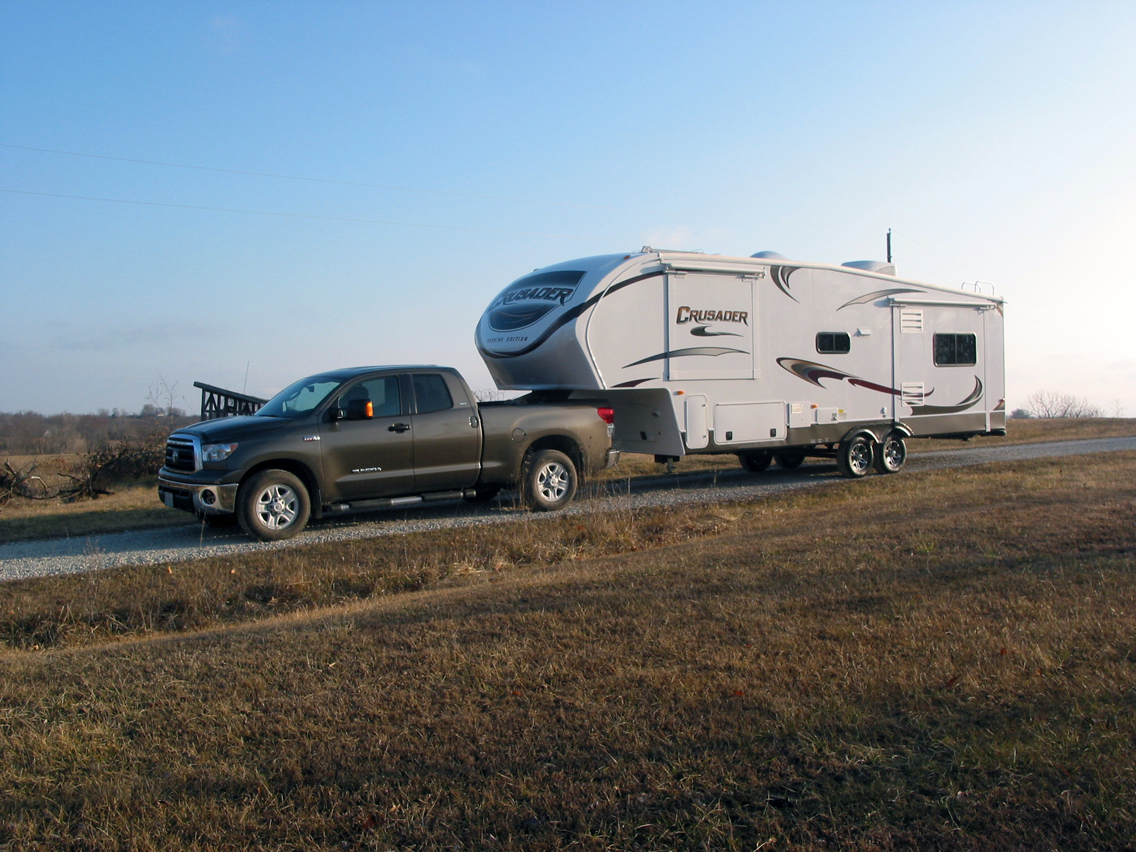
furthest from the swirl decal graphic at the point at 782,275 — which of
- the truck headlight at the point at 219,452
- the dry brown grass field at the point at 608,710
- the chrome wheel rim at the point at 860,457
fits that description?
the truck headlight at the point at 219,452

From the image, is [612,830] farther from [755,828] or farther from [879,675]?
[879,675]

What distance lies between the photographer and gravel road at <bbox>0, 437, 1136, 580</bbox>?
908 centimetres

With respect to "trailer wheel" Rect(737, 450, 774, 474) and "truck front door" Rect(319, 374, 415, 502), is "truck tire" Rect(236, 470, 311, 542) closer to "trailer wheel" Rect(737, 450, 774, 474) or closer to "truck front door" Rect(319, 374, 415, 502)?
"truck front door" Rect(319, 374, 415, 502)

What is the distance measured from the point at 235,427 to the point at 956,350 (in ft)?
40.8

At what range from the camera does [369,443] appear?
1046cm

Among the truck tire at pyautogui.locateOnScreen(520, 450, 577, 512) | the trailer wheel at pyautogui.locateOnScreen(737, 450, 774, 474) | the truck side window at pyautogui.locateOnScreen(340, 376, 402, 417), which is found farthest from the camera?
the trailer wheel at pyautogui.locateOnScreen(737, 450, 774, 474)

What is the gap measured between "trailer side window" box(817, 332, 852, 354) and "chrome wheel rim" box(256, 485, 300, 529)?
28.0 ft

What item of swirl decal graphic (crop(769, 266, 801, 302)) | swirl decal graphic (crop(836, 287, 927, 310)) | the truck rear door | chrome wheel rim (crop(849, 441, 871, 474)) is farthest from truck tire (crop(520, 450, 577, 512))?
swirl decal graphic (crop(836, 287, 927, 310))

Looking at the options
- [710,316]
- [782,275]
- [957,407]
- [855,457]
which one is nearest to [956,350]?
[957,407]

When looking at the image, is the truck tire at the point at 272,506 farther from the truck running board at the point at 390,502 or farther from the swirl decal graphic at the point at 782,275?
the swirl decal graphic at the point at 782,275

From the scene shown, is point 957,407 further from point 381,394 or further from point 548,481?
point 381,394

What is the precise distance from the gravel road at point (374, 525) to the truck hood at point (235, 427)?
1.21 metres

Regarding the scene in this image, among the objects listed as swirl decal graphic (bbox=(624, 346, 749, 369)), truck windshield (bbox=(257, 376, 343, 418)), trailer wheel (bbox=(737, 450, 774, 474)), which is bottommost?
trailer wheel (bbox=(737, 450, 774, 474))

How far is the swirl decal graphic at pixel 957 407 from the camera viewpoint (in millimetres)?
15555
